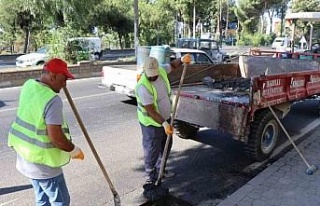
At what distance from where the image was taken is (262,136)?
5602mm

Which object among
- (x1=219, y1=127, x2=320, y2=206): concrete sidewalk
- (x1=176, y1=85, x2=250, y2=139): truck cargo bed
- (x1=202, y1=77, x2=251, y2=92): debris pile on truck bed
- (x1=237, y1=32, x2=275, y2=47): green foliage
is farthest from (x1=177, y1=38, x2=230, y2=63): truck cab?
(x1=237, y1=32, x2=275, y2=47): green foliage

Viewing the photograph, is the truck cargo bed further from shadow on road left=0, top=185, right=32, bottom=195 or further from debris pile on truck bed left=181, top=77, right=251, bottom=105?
shadow on road left=0, top=185, right=32, bottom=195

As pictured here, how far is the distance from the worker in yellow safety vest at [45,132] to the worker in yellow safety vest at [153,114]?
4.53 feet

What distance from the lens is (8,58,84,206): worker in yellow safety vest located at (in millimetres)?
2693

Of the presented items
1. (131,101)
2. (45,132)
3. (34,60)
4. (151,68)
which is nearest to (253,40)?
(34,60)

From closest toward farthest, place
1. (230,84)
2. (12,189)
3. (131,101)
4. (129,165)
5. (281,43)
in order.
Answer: (12,189)
(129,165)
(230,84)
(131,101)
(281,43)

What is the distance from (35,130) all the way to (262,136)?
12.3ft

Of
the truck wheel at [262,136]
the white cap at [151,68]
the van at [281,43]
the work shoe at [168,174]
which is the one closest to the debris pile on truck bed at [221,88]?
the truck wheel at [262,136]

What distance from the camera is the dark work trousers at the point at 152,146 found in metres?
4.33

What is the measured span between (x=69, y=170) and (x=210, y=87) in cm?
335

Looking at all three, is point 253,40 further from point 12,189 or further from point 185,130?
point 12,189

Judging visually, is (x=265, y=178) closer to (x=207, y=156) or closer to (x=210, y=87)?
(x=207, y=156)

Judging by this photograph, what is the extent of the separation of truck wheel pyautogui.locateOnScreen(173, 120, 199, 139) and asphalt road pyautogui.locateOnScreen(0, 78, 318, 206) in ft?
0.41

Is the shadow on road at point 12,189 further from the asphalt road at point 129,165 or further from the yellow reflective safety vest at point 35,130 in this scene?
the yellow reflective safety vest at point 35,130
